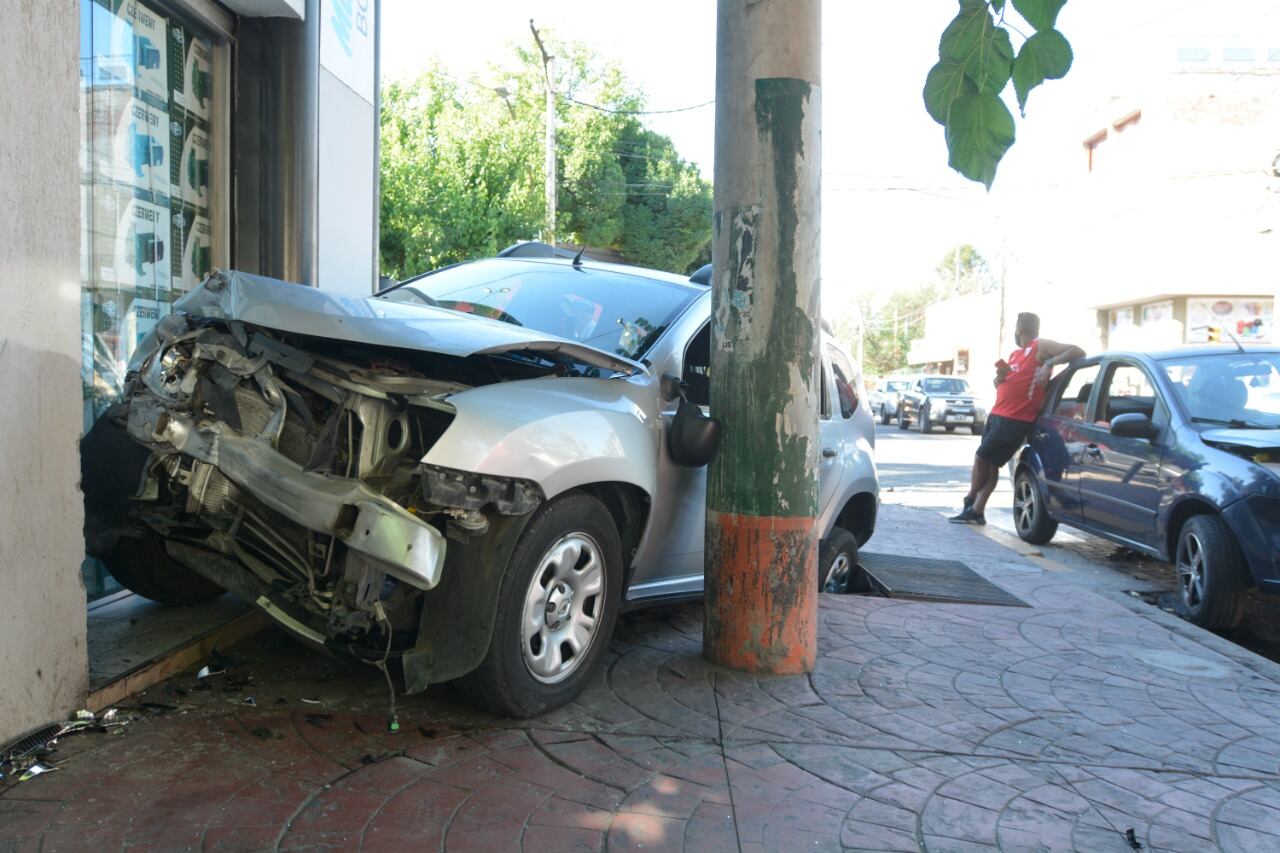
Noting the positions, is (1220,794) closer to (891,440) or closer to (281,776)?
(281,776)

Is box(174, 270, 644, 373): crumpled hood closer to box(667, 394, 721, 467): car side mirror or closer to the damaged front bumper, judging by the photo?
the damaged front bumper

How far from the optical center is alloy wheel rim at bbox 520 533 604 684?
3.60 m

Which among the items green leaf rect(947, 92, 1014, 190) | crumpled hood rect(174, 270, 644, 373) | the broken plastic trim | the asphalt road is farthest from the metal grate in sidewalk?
green leaf rect(947, 92, 1014, 190)

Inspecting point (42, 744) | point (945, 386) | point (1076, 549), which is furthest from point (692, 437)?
point (945, 386)

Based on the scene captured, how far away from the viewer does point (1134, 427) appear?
22.8ft

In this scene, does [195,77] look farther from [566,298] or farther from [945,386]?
[945,386]

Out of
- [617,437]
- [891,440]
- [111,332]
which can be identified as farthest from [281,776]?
[891,440]

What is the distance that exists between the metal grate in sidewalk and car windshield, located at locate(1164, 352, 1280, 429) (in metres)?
1.83

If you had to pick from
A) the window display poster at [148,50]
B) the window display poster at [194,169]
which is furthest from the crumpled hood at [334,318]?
the window display poster at [194,169]

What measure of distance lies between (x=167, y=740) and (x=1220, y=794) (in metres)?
3.53

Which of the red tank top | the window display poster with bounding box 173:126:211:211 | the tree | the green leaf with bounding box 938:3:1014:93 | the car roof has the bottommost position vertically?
the red tank top

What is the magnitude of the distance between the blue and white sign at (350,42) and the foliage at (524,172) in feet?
47.8

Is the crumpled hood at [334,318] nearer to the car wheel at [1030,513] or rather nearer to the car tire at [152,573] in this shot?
the car tire at [152,573]

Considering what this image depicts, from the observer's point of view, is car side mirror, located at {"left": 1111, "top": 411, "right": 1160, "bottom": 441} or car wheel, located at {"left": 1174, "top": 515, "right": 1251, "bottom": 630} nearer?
car wheel, located at {"left": 1174, "top": 515, "right": 1251, "bottom": 630}
